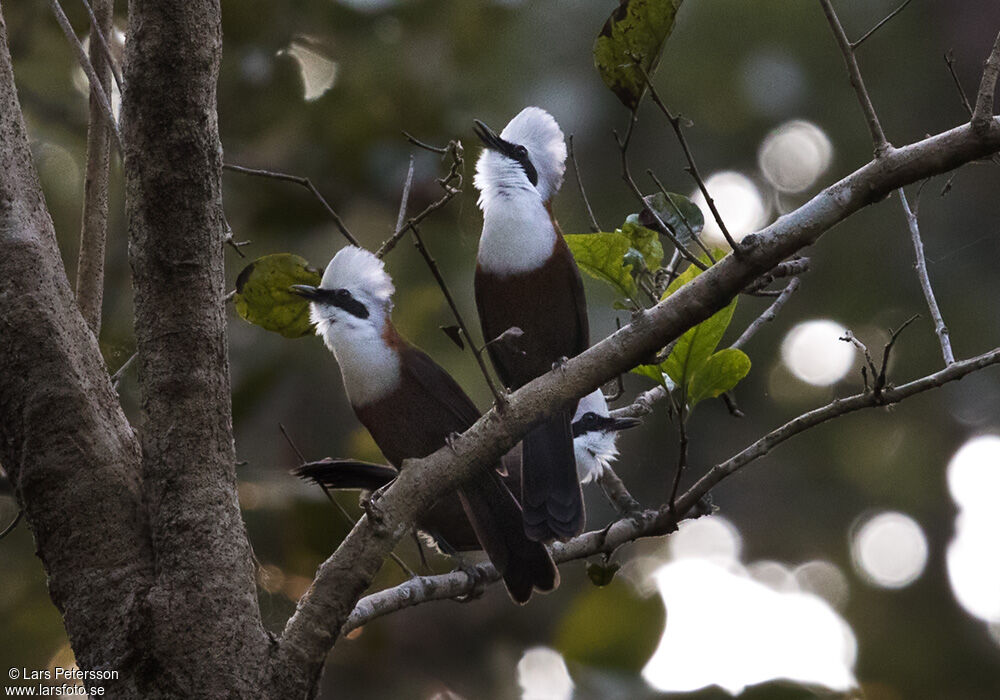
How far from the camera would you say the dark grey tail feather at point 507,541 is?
198 centimetres

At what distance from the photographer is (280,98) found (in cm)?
469

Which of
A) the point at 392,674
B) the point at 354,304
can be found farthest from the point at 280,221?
the point at 354,304

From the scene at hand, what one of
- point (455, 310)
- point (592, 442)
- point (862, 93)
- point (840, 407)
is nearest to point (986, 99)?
point (862, 93)

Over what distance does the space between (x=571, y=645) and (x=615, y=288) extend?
2.58 ft

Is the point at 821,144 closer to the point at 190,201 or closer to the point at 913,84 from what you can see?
the point at 913,84

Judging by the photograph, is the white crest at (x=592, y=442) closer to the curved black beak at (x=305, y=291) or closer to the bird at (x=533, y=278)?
the bird at (x=533, y=278)

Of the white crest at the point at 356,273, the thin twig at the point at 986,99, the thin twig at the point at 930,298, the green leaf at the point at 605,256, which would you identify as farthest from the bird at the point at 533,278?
the thin twig at the point at 986,99

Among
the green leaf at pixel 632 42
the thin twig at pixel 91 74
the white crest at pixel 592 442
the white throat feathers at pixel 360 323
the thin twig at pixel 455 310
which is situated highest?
the thin twig at pixel 91 74

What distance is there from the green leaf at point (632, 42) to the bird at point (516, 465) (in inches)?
37.6

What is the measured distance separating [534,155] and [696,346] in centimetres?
86

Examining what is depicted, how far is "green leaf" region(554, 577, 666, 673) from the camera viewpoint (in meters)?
2.03

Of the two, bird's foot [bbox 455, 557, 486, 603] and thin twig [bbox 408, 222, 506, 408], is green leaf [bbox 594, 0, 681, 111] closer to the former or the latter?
thin twig [bbox 408, 222, 506, 408]

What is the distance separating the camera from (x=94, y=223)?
1782mm

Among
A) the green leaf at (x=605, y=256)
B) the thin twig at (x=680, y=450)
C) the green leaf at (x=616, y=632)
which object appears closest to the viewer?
the thin twig at (x=680, y=450)
